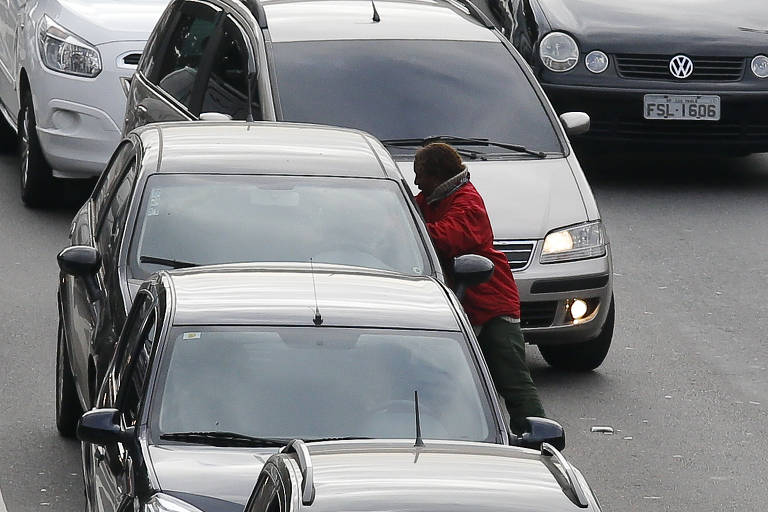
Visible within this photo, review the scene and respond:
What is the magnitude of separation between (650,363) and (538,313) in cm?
100

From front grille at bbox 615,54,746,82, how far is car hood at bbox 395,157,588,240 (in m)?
4.39

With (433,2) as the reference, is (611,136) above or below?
below

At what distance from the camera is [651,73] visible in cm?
1452

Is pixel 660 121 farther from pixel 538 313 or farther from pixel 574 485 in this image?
pixel 574 485

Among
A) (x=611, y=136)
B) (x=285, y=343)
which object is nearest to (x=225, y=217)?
(x=285, y=343)

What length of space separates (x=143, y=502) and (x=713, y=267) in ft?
25.1

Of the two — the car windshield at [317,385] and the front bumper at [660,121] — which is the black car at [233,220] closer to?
the car windshield at [317,385]

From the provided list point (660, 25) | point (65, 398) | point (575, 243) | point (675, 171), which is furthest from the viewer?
point (675, 171)

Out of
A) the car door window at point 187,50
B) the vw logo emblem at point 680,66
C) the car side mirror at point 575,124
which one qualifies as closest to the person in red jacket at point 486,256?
the car side mirror at point 575,124

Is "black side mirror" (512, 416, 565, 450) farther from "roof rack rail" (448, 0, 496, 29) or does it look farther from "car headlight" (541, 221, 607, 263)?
"roof rack rail" (448, 0, 496, 29)

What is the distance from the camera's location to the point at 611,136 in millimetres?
14617

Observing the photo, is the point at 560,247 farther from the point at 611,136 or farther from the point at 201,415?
the point at 611,136

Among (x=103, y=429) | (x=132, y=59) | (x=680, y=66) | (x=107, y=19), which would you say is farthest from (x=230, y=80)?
(x=103, y=429)

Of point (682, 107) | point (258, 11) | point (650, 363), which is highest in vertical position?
point (258, 11)
